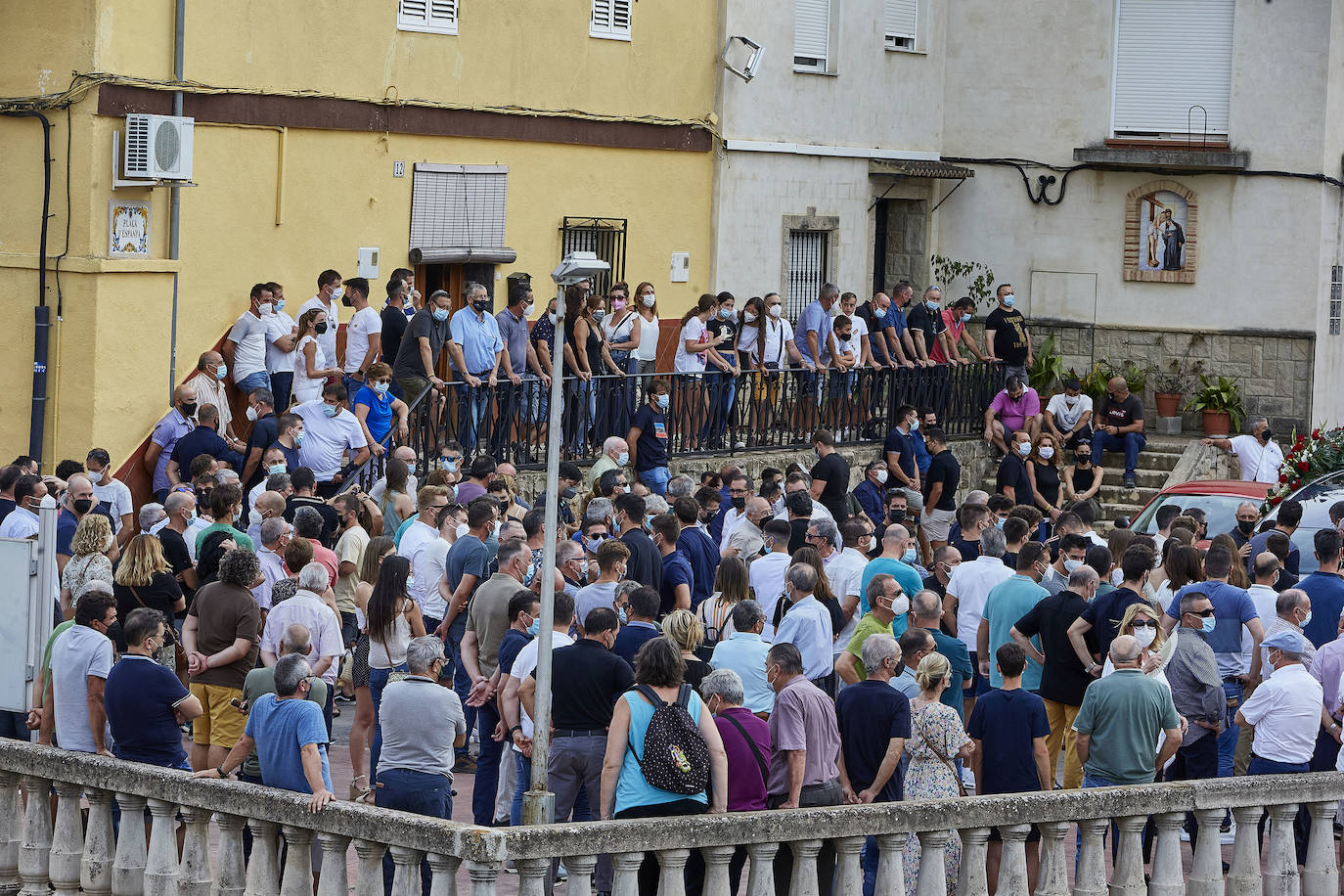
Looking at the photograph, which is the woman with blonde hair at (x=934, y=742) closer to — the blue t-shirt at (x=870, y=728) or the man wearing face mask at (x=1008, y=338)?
the blue t-shirt at (x=870, y=728)

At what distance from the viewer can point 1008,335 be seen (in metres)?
25.8

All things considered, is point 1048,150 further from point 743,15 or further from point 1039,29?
point 743,15

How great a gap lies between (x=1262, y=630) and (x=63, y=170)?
1119 cm

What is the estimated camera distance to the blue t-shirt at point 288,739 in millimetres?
9375

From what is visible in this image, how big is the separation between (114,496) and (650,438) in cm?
601

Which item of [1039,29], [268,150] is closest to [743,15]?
[1039,29]

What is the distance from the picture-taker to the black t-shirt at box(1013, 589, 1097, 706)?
11.8 metres

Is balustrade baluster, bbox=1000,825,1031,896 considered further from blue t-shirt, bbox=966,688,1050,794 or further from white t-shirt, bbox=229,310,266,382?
white t-shirt, bbox=229,310,266,382

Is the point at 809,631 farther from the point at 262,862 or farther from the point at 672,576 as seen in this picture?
the point at 262,862

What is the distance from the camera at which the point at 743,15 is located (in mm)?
24656

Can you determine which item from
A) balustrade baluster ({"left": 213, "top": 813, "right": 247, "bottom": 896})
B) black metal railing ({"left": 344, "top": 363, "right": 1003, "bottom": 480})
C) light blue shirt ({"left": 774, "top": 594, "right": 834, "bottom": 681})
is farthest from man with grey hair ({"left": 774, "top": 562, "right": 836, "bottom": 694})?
black metal railing ({"left": 344, "top": 363, "right": 1003, "bottom": 480})

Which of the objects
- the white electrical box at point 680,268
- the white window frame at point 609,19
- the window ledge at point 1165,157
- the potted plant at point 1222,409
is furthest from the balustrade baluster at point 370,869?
the window ledge at point 1165,157

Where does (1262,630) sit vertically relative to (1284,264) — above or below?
below

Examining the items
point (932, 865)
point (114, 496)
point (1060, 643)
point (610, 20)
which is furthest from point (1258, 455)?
point (932, 865)
